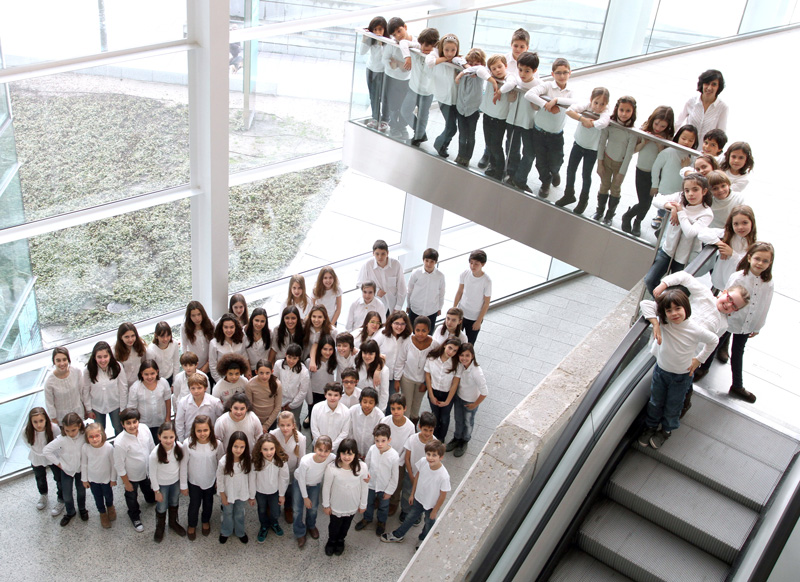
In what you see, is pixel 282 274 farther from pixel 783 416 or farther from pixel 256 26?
pixel 783 416

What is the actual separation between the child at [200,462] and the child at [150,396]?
67cm

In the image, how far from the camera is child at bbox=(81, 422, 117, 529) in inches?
287

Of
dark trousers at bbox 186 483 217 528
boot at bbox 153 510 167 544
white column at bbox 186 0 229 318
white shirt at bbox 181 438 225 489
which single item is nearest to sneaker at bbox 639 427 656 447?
white shirt at bbox 181 438 225 489

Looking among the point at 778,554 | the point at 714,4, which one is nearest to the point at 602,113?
the point at 778,554

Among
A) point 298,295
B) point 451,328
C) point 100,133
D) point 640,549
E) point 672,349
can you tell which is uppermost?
point 672,349

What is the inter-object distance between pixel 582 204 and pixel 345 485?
3795 millimetres

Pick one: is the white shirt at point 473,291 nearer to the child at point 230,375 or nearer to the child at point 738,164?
the child at point 230,375

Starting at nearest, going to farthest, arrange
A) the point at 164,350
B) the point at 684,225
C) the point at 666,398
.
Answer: the point at 666,398 < the point at 684,225 < the point at 164,350

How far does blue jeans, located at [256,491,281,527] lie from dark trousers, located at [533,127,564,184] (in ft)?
14.2

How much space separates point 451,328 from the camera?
29.0ft

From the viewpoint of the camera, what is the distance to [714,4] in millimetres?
15109

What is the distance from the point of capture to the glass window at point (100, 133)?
8.53 m

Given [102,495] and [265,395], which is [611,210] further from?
[102,495]

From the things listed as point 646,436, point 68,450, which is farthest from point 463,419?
point 68,450
